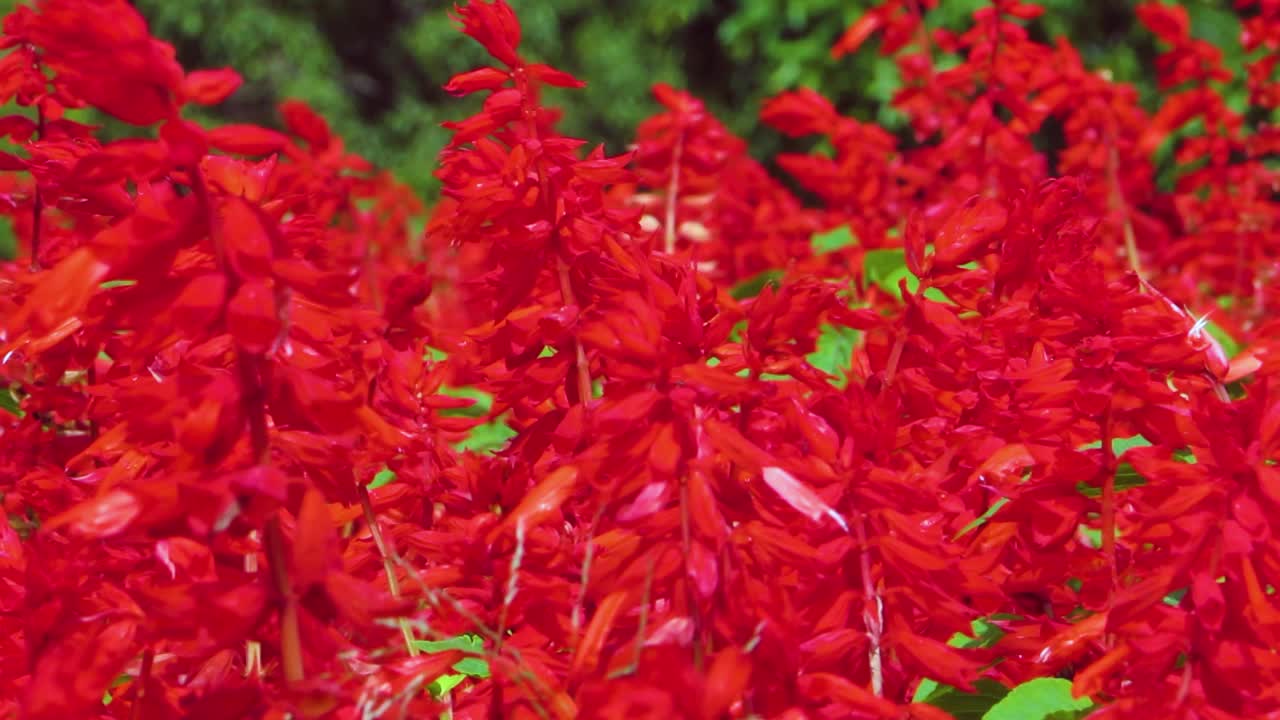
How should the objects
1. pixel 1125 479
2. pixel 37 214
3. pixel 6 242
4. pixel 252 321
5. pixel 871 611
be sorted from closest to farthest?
pixel 252 321, pixel 871 611, pixel 1125 479, pixel 37 214, pixel 6 242

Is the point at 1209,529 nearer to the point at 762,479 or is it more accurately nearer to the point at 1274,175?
the point at 762,479

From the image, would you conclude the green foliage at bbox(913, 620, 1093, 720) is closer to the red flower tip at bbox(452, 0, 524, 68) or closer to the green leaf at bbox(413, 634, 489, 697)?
the green leaf at bbox(413, 634, 489, 697)

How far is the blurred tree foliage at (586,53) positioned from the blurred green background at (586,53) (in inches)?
0.5

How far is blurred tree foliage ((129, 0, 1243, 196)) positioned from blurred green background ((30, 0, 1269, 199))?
0.01 m

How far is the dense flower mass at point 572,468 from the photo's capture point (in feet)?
2.56

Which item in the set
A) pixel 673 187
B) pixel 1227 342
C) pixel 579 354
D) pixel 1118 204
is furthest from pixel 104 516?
pixel 1227 342

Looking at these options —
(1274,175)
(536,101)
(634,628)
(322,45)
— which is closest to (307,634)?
(634,628)

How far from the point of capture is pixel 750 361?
1.03 metres

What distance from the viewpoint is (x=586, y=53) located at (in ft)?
30.9

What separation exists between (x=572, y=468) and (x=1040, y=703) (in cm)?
40

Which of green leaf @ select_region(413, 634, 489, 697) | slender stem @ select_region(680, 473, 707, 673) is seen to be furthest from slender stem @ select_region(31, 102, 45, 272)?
slender stem @ select_region(680, 473, 707, 673)

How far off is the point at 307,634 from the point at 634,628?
249mm

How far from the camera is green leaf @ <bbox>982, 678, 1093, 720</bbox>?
1.02m

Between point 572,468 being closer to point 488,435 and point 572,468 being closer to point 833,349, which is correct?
point 833,349
